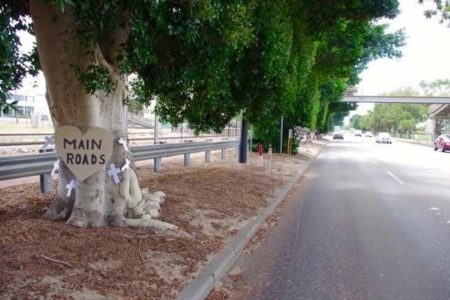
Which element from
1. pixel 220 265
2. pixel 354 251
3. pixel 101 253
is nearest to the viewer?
pixel 101 253

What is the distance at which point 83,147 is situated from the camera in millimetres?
5750

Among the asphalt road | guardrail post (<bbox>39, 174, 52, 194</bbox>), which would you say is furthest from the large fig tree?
guardrail post (<bbox>39, 174, 52, 194</bbox>)

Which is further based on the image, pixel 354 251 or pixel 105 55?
pixel 354 251

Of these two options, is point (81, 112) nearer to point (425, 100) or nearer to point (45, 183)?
point (45, 183)

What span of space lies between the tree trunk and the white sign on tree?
0.07 m

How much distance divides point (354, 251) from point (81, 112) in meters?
4.09

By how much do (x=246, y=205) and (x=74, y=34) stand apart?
513cm

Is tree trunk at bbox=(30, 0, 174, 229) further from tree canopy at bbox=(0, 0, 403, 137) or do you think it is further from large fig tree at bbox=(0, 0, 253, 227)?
tree canopy at bbox=(0, 0, 403, 137)

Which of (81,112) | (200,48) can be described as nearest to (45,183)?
(81,112)

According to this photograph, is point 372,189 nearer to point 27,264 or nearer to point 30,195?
point 30,195

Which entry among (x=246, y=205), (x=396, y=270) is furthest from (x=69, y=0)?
(x=246, y=205)

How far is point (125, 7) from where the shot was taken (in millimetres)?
5168

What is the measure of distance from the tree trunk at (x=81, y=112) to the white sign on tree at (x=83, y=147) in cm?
7

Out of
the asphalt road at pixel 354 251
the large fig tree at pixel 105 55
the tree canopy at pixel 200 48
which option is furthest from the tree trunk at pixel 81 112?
the asphalt road at pixel 354 251
